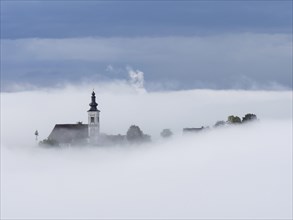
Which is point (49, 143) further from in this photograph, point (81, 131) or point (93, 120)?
point (93, 120)

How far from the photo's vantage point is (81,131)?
462ft

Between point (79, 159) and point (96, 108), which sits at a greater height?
point (96, 108)

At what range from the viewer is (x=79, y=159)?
126688mm

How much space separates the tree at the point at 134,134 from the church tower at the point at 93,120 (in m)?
5.01

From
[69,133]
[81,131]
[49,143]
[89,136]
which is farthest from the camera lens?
[81,131]

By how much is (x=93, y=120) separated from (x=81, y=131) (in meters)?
3.68

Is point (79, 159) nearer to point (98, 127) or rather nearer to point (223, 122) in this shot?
point (98, 127)

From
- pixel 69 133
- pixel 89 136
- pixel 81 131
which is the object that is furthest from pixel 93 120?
pixel 69 133

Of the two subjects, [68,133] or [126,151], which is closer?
[126,151]

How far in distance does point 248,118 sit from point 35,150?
30355 millimetres

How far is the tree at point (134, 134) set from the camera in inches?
5266

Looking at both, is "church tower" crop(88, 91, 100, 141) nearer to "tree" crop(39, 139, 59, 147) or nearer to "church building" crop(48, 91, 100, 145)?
"church building" crop(48, 91, 100, 145)

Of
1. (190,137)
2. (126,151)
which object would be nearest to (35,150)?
(126,151)

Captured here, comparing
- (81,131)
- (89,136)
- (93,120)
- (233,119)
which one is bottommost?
(89,136)
